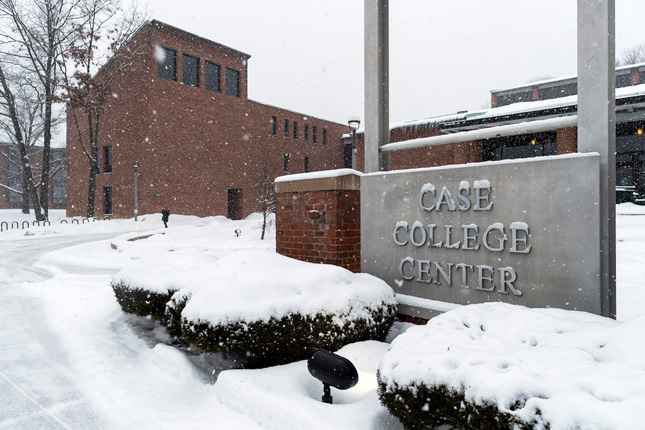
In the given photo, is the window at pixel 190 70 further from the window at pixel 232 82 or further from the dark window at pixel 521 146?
the dark window at pixel 521 146

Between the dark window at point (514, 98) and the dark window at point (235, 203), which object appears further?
the dark window at point (235, 203)

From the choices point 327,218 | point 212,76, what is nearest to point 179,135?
point 212,76

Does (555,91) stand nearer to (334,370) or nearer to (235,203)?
(235,203)

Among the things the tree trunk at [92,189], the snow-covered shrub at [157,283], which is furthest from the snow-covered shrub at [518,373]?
the tree trunk at [92,189]

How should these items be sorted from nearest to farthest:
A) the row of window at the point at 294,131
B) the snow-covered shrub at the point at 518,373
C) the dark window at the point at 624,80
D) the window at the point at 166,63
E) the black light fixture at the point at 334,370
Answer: the snow-covered shrub at the point at 518,373 < the black light fixture at the point at 334,370 < the window at the point at 166,63 < the dark window at the point at 624,80 < the row of window at the point at 294,131

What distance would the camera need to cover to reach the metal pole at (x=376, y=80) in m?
5.12

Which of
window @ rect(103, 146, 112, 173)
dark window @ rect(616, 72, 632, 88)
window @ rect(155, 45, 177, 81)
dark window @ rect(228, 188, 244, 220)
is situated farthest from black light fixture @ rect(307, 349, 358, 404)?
dark window @ rect(616, 72, 632, 88)

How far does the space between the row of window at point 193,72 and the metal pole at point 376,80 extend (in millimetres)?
25990

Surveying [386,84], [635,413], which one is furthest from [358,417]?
[386,84]

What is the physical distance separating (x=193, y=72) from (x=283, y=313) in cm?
2968

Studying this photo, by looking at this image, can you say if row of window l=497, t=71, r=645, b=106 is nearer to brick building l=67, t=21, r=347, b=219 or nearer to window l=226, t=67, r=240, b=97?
brick building l=67, t=21, r=347, b=219

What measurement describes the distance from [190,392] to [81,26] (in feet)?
102

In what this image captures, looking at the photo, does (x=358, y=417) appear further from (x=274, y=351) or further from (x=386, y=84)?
(x=386, y=84)

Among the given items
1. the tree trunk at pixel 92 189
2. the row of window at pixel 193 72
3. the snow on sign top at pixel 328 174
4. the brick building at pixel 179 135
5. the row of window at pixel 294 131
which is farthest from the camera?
the row of window at pixel 294 131
